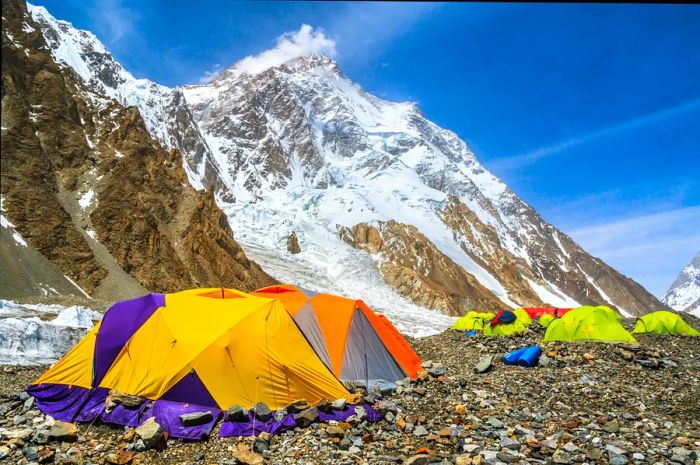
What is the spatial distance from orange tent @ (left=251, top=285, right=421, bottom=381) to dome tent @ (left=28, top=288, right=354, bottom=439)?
1283 mm

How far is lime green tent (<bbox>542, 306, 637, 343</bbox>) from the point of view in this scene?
14.6m

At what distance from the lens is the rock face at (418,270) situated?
282 feet

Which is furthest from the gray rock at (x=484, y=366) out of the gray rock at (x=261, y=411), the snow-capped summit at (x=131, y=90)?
the snow-capped summit at (x=131, y=90)

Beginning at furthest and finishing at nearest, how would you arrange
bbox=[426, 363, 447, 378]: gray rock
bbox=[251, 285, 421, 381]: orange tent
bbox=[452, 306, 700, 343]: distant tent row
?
bbox=[452, 306, 700, 343]: distant tent row → bbox=[426, 363, 447, 378]: gray rock → bbox=[251, 285, 421, 381]: orange tent

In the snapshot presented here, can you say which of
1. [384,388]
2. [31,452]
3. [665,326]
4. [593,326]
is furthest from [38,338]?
[665,326]

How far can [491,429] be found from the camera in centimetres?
743

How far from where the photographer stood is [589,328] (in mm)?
15008

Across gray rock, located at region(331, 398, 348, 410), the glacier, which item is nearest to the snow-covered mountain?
the glacier

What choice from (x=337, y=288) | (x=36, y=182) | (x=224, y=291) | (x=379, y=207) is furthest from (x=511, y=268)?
(x=224, y=291)

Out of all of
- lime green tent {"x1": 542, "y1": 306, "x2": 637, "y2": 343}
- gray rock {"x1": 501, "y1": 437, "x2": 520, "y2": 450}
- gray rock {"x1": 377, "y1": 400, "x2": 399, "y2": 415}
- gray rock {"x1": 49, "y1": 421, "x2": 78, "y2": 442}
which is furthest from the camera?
lime green tent {"x1": 542, "y1": 306, "x2": 637, "y2": 343}

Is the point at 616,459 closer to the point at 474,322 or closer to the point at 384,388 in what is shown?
the point at 384,388

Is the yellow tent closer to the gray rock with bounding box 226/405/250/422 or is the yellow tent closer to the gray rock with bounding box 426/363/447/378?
the gray rock with bounding box 226/405/250/422

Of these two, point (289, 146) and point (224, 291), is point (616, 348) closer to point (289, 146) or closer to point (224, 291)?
point (224, 291)

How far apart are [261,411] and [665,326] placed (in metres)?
17.4
